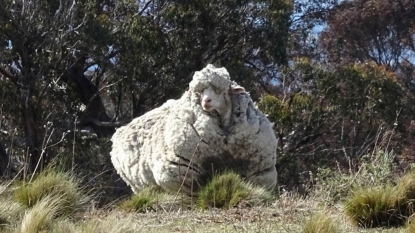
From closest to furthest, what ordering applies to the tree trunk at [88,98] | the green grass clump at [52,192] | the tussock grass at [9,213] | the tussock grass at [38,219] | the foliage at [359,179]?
1. the tussock grass at [38,219]
2. the tussock grass at [9,213]
3. the green grass clump at [52,192]
4. the foliage at [359,179]
5. the tree trunk at [88,98]

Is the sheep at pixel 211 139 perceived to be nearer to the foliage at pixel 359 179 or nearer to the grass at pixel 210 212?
the grass at pixel 210 212

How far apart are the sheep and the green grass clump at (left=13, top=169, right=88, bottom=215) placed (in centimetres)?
124

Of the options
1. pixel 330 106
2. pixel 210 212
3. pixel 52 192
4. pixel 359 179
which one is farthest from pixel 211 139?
pixel 330 106

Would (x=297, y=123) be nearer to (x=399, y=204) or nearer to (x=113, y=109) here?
(x=113, y=109)

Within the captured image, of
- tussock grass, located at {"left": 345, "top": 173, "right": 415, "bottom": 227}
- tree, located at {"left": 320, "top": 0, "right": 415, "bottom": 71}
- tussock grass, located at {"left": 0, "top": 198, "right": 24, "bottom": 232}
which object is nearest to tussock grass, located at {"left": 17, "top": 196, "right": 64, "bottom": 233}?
tussock grass, located at {"left": 0, "top": 198, "right": 24, "bottom": 232}

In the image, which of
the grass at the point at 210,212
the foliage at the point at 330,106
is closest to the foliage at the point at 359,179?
the grass at the point at 210,212

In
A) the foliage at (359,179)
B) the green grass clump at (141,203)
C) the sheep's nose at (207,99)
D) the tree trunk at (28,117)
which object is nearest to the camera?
the foliage at (359,179)

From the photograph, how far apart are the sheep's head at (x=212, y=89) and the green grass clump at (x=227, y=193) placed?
896 millimetres

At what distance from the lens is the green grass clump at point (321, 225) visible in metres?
5.65

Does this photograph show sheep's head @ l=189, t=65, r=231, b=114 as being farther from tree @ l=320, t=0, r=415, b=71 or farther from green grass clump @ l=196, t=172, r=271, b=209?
tree @ l=320, t=0, r=415, b=71

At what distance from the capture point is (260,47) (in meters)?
21.4

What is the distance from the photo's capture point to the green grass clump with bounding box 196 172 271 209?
760 centimetres

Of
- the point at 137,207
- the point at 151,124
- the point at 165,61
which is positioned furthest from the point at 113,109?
the point at 137,207

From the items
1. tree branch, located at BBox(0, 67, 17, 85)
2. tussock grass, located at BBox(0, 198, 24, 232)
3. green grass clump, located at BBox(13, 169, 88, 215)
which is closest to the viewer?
tussock grass, located at BBox(0, 198, 24, 232)
